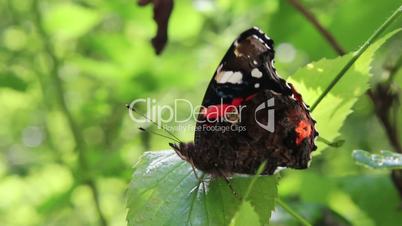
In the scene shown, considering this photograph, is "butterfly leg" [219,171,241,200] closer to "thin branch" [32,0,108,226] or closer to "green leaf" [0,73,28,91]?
"thin branch" [32,0,108,226]

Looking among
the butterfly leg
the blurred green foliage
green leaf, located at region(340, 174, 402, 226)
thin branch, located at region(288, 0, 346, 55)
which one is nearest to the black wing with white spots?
the butterfly leg

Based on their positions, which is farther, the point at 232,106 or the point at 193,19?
the point at 193,19

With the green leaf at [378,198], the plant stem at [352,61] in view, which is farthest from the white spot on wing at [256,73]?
the green leaf at [378,198]

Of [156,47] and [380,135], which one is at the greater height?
[156,47]

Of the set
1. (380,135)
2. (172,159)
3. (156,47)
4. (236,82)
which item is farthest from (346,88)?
(380,135)

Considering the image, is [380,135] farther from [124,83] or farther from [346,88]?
[346,88]
